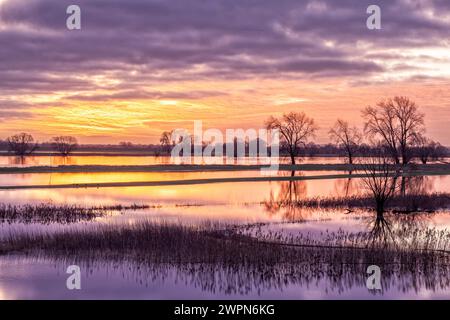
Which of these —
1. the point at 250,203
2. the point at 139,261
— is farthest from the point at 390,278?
the point at 250,203

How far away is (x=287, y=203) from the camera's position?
38.4 meters

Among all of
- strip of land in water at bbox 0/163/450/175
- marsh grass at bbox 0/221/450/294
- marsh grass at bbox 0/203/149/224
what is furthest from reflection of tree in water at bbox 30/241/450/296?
strip of land in water at bbox 0/163/450/175

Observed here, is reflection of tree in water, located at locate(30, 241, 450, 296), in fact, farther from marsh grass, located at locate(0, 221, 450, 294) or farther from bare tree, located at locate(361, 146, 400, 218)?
bare tree, located at locate(361, 146, 400, 218)

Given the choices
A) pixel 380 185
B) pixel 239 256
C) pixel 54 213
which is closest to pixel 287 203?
pixel 380 185

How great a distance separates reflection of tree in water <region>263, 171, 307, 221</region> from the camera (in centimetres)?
3250

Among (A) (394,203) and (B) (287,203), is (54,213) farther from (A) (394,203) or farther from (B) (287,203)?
(A) (394,203)

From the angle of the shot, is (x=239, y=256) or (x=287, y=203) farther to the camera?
(x=287, y=203)

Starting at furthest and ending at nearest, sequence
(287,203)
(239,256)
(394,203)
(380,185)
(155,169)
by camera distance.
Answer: (155,169) < (287,203) < (394,203) < (380,185) < (239,256)

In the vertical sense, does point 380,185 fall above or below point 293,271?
above

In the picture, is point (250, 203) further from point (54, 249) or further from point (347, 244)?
point (54, 249)

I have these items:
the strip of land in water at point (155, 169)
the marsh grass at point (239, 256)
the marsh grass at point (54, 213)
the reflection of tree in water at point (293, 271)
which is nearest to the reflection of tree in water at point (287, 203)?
the marsh grass at point (239, 256)

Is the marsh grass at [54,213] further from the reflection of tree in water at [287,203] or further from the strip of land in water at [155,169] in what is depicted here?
the strip of land in water at [155,169]

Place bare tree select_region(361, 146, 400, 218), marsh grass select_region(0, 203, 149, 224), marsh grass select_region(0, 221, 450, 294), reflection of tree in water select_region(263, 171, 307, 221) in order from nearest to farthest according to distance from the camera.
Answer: marsh grass select_region(0, 221, 450, 294)
marsh grass select_region(0, 203, 149, 224)
reflection of tree in water select_region(263, 171, 307, 221)
bare tree select_region(361, 146, 400, 218)

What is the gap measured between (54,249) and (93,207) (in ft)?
46.8
